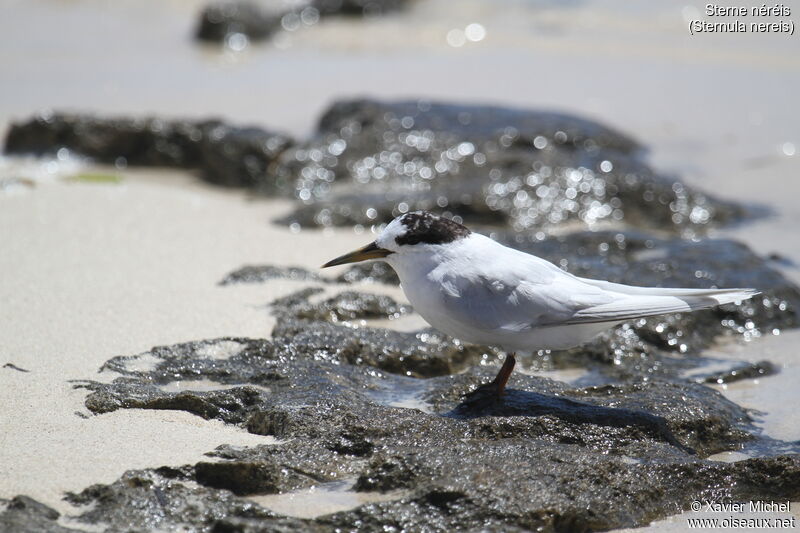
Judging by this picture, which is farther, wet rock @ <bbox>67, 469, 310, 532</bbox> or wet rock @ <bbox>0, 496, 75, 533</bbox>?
wet rock @ <bbox>67, 469, 310, 532</bbox>

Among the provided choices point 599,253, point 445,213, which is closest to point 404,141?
point 445,213

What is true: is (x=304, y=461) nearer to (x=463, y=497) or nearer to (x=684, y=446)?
(x=463, y=497)

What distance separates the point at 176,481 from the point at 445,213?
3548 mm

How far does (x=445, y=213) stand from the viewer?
6.17m

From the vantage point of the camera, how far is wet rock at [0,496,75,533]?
2.53 m

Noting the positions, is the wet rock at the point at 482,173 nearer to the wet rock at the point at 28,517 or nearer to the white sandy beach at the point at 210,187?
the white sandy beach at the point at 210,187

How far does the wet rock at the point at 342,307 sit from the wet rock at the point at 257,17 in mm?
8163

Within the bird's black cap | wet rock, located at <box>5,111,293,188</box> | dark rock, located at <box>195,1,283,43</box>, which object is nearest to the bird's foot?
the bird's black cap

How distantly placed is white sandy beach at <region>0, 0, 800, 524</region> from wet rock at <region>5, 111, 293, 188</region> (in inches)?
7.0

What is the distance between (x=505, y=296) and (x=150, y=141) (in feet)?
15.2

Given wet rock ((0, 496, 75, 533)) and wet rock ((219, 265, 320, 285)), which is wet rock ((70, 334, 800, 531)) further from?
wet rock ((219, 265, 320, 285))

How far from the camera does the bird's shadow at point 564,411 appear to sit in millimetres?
3369

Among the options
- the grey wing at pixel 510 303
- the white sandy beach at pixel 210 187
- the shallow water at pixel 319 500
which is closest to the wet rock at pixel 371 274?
the white sandy beach at pixel 210 187

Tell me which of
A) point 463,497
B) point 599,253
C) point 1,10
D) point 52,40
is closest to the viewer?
point 463,497
